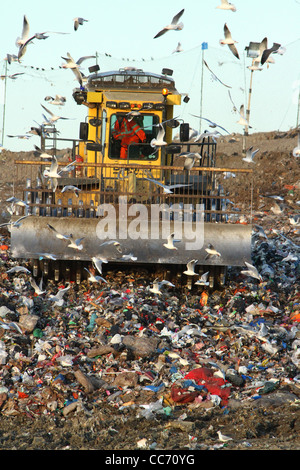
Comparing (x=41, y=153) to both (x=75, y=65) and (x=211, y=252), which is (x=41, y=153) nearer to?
(x=75, y=65)

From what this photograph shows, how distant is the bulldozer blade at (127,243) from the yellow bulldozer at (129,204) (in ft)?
0.04

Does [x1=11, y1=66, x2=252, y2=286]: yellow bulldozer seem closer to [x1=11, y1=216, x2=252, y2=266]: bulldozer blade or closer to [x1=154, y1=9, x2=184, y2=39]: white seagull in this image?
[x1=11, y1=216, x2=252, y2=266]: bulldozer blade

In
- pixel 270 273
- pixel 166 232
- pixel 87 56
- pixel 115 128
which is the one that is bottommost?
pixel 270 273

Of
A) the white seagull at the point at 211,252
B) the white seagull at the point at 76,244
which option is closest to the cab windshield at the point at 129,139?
the white seagull at the point at 76,244

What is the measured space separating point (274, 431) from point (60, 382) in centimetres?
235

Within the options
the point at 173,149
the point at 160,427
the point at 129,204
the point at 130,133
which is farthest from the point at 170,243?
the point at 160,427

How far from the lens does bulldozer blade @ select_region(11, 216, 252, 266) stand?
9.30 m

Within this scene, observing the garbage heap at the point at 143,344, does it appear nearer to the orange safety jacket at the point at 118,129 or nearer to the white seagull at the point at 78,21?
the orange safety jacket at the point at 118,129

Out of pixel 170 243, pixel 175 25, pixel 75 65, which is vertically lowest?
pixel 170 243

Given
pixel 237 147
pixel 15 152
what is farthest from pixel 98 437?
pixel 15 152

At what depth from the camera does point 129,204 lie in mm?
9820

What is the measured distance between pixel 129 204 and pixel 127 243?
0.72 m

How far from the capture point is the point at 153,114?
10859mm

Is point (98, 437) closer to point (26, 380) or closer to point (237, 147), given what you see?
point (26, 380)
